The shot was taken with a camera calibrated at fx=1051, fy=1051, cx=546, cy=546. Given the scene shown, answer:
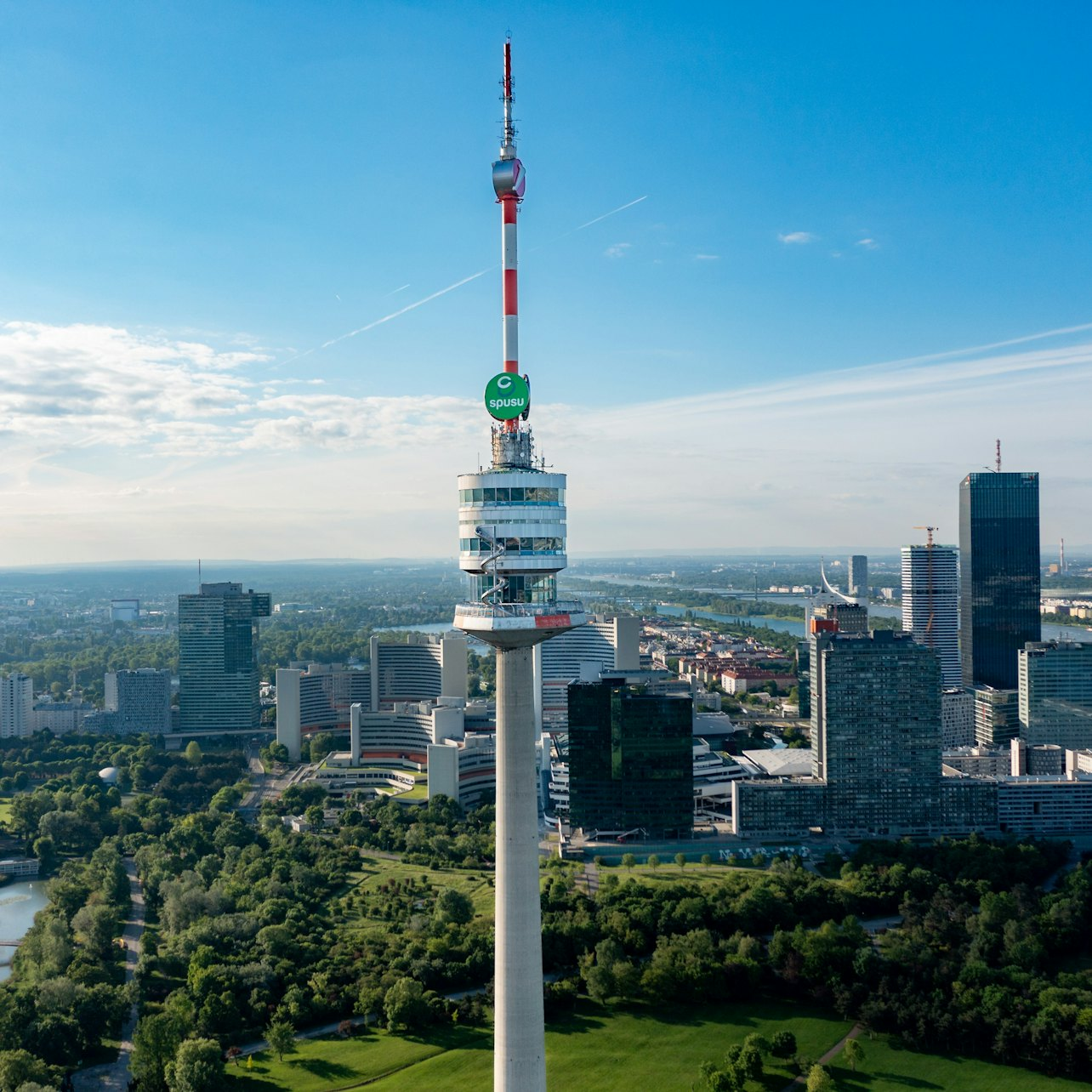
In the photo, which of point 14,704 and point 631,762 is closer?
point 631,762

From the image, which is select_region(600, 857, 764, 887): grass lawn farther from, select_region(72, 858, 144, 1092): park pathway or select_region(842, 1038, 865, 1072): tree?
select_region(72, 858, 144, 1092): park pathway

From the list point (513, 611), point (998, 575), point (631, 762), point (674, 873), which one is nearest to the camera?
point (513, 611)

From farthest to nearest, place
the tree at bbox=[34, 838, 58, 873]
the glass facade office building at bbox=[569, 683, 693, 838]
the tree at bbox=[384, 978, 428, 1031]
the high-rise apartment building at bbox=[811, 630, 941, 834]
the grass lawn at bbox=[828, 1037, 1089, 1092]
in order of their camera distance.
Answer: the high-rise apartment building at bbox=[811, 630, 941, 834]
the glass facade office building at bbox=[569, 683, 693, 838]
the tree at bbox=[34, 838, 58, 873]
the tree at bbox=[384, 978, 428, 1031]
the grass lawn at bbox=[828, 1037, 1089, 1092]

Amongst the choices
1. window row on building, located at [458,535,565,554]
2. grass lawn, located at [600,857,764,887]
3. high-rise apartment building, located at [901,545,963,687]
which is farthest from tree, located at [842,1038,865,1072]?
high-rise apartment building, located at [901,545,963,687]

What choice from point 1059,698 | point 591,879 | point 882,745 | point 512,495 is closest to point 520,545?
point 512,495

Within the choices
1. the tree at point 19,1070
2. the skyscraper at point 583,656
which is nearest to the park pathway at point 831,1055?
the tree at point 19,1070

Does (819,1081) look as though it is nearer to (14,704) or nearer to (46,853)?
(46,853)
